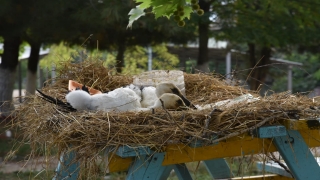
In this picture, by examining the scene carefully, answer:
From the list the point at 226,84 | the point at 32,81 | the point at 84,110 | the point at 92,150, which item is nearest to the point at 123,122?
the point at 92,150

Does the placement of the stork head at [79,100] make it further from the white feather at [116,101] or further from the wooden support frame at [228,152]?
the wooden support frame at [228,152]

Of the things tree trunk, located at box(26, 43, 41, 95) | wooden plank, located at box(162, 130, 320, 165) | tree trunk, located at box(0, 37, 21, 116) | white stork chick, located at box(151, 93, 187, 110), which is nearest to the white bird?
white stork chick, located at box(151, 93, 187, 110)

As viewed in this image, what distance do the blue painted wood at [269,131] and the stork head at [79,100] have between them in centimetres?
92

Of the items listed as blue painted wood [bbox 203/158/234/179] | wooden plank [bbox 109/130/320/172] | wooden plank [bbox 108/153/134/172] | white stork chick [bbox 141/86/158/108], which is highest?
white stork chick [bbox 141/86/158/108]

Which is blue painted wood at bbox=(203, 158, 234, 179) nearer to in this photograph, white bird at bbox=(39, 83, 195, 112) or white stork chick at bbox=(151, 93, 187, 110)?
white bird at bbox=(39, 83, 195, 112)

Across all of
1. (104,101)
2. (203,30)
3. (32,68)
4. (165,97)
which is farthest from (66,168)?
(32,68)

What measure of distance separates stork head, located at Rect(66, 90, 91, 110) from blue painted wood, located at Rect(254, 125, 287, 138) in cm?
Result: 92

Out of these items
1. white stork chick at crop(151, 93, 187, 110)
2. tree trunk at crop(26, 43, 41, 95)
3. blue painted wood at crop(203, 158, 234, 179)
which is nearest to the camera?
white stork chick at crop(151, 93, 187, 110)

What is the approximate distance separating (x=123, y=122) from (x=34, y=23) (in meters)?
6.07

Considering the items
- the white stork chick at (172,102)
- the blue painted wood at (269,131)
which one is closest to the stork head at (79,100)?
the white stork chick at (172,102)

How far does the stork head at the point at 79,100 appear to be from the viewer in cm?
263

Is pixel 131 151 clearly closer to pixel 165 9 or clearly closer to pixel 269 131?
pixel 269 131

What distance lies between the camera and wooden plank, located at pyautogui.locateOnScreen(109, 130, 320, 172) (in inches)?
89.5

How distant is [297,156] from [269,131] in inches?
9.4
